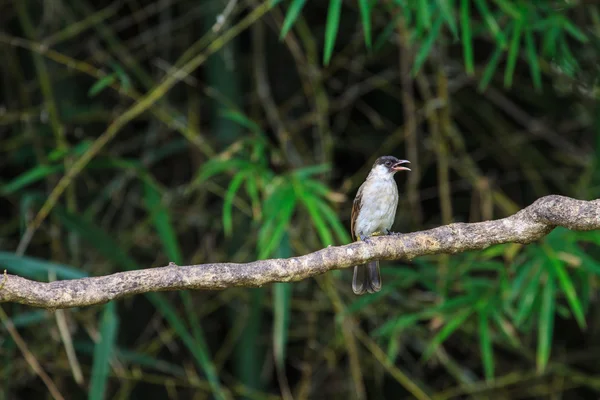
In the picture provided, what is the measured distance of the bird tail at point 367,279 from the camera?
3451mm

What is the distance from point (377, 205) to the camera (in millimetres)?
3738

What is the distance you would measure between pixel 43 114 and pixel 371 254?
7.64 feet

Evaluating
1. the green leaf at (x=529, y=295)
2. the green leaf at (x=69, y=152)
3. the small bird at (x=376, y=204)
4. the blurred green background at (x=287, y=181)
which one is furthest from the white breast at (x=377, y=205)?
the green leaf at (x=69, y=152)

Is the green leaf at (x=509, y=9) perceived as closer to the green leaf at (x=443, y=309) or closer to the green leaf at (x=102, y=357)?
the green leaf at (x=443, y=309)

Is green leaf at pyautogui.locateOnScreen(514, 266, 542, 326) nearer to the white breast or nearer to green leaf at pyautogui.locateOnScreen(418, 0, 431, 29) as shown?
the white breast

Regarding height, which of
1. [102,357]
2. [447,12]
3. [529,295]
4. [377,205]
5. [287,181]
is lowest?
[529,295]

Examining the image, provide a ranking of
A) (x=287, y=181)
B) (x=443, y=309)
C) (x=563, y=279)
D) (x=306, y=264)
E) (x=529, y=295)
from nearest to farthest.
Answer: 1. (x=306, y=264)
2. (x=563, y=279)
3. (x=529, y=295)
4. (x=287, y=181)
5. (x=443, y=309)

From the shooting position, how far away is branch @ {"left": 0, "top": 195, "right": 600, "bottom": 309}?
6.45 ft

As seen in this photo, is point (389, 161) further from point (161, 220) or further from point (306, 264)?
point (306, 264)

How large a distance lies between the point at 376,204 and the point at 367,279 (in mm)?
370

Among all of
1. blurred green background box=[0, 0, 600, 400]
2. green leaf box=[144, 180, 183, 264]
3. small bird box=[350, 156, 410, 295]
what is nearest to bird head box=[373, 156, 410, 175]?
small bird box=[350, 156, 410, 295]

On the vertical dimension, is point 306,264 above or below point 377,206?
below

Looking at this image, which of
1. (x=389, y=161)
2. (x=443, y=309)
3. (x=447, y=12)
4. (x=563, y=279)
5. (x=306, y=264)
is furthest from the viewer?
(x=389, y=161)

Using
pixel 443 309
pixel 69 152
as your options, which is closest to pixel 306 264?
pixel 443 309
